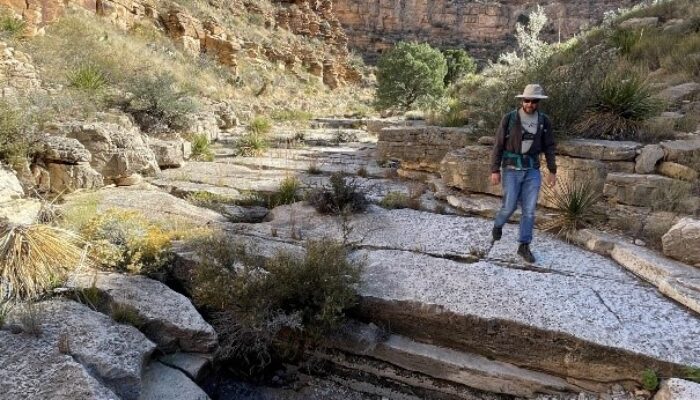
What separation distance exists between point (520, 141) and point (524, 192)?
20.4 inches

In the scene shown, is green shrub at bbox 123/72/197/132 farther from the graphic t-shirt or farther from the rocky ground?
the graphic t-shirt

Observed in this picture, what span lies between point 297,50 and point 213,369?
995 inches

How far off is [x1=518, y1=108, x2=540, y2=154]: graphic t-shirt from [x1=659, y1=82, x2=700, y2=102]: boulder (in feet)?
14.9

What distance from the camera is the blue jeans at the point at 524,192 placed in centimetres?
409

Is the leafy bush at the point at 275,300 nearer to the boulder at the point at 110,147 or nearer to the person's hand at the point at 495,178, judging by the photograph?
the person's hand at the point at 495,178

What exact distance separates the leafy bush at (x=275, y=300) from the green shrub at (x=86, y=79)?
6.61 meters

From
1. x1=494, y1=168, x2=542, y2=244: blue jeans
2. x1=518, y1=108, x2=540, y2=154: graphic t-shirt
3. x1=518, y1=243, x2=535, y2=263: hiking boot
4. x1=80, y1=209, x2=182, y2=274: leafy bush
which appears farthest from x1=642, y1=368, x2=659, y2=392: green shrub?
x1=80, y1=209, x2=182, y2=274: leafy bush

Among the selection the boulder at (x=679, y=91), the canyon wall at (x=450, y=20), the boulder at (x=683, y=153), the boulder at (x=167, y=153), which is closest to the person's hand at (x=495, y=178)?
A: the boulder at (x=683, y=153)

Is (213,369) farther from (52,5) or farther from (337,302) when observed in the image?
(52,5)

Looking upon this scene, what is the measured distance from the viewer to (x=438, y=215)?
5621 millimetres

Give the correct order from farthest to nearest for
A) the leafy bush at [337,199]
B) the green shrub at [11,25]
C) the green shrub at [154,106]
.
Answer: the green shrub at [11,25] < the green shrub at [154,106] < the leafy bush at [337,199]

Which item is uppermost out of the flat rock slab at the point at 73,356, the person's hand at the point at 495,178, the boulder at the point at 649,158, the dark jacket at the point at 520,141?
the dark jacket at the point at 520,141

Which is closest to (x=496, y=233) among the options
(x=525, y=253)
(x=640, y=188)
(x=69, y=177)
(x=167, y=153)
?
(x=525, y=253)

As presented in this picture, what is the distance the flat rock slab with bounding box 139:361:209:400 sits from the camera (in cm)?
278
